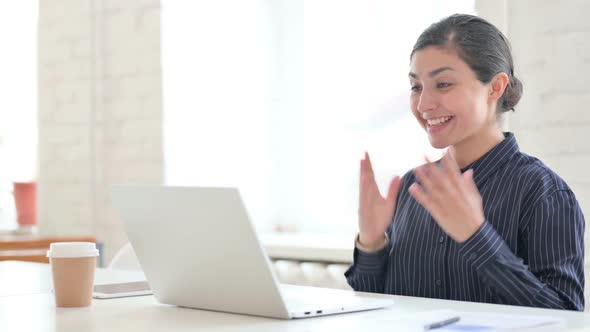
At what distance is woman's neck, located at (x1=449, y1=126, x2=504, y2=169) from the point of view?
1.95 metres

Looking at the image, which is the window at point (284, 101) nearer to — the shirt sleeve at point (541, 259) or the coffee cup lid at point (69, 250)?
the shirt sleeve at point (541, 259)

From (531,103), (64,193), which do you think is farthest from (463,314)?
(64,193)

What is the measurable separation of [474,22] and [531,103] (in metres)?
0.61

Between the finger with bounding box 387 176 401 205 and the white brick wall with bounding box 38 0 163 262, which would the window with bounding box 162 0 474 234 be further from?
the finger with bounding box 387 176 401 205

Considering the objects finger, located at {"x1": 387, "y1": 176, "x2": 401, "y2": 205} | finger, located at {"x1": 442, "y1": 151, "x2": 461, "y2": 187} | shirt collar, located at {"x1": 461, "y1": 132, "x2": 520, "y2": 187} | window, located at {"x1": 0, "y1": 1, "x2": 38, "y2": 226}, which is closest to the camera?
finger, located at {"x1": 442, "y1": 151, "x2": 461, "y2": 187}

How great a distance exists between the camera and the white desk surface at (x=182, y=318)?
1351 millimetres

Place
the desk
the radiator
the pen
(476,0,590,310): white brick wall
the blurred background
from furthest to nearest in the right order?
1. the desk
2. the blurred background
3. the radiator
4. (476,0,590,310): white brick wall
5. the pen

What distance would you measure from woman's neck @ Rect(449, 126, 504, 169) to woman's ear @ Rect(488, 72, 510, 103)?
2.4 inches

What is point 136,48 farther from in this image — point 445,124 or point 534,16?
point 445,124

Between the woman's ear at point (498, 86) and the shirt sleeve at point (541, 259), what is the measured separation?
0.88ft

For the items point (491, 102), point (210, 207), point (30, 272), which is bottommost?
point (30, 272)

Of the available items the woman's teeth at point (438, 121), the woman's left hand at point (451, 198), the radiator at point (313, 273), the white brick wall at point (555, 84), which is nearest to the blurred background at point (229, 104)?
the radiator at point (313, 273)

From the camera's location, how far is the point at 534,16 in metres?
2.49

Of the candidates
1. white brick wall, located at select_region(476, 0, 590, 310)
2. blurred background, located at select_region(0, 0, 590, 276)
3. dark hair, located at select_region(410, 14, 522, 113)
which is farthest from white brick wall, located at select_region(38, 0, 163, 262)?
dark hair, located at select_region(410, 14, 522, 113)
